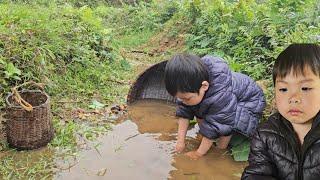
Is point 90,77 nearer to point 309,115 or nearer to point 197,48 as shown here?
point 197,48

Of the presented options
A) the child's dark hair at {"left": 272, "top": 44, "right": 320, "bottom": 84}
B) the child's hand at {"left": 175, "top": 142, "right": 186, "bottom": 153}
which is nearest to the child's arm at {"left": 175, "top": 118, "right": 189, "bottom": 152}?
the child's hand at {"left": 175, "top": 142, "right": 186, "bottom": 153}

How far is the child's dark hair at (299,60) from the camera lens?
96.0 inches

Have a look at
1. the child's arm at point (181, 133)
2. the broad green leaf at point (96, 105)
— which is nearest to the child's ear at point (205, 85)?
the child's arm at point (181, 133)

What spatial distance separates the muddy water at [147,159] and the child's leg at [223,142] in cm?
6

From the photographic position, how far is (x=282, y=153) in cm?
260

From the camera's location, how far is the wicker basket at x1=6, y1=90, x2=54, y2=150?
408 centimetres

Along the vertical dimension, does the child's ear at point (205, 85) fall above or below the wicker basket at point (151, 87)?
above

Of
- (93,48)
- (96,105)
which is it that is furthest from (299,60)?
(93,48)

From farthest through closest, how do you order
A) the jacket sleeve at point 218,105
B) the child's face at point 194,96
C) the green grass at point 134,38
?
1. the green grass at point 134,38
2. the jacket sleeve at point 218,105
3. the child's face at point 194,96

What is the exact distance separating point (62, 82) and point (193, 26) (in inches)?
142

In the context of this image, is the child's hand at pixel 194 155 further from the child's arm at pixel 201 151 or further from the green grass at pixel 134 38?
the green grass at pixel 134 38

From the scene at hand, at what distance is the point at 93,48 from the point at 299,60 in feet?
15.4

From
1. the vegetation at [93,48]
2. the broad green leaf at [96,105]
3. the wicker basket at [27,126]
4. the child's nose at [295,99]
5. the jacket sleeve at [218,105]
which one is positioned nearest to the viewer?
the child's nose at [295,99]

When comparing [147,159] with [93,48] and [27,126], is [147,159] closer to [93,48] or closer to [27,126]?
[27,126]
